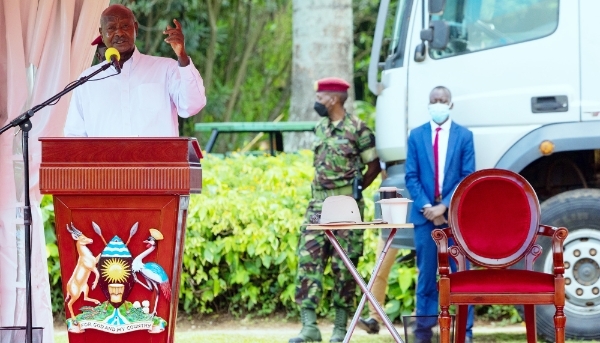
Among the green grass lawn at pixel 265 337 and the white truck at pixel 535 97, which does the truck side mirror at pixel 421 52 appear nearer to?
the white truck at pixel 535 97

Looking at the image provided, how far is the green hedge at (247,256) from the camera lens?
9148 mm

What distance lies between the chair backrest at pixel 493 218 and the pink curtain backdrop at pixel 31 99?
2437 millimetres

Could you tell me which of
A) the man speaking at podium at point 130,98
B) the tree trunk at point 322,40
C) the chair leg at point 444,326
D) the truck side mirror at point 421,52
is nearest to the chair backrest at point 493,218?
the chair leg at point 444,326

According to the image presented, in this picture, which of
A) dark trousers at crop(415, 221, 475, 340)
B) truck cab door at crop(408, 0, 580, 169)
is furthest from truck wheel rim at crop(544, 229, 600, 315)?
truck cab door at crop(408, 0, 580, 169)

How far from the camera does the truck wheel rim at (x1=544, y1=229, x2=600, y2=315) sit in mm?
7629

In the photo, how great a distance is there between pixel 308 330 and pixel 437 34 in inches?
93.6

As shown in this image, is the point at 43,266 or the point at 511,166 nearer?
the point at 43,266

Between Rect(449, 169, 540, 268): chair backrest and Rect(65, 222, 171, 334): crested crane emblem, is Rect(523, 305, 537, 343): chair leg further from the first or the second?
Rect(65, 222, 171, 334): crested crane emblem

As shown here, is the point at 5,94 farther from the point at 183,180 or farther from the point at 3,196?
the point at 183,180

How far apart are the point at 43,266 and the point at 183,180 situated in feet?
5.81

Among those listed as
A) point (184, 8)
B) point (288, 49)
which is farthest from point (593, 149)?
point (288, 49)

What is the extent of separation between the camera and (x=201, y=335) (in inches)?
346

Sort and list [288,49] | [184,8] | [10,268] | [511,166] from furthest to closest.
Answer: [288,49]
[184,8]
[511,166]
[10,268]

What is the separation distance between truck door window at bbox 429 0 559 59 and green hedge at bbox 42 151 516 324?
1794 mm
